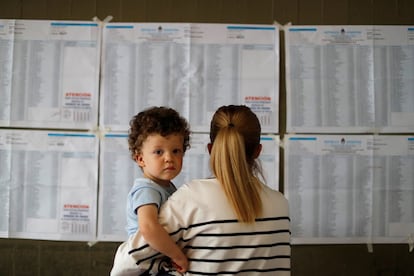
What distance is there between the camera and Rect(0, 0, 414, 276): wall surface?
1.60 meters

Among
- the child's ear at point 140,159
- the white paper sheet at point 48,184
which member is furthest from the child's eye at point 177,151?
the white paper sheet at point 48,184

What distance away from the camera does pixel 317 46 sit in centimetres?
162

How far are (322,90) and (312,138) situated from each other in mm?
228

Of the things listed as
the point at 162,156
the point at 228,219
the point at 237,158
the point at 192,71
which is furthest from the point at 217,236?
the point at 192,71

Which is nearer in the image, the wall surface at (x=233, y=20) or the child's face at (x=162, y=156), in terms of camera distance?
the child's face at (x=162, y=156)

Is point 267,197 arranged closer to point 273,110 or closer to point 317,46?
point 273,110

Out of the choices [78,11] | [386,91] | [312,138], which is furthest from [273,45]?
[78,11]

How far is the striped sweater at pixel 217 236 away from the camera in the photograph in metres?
0.81

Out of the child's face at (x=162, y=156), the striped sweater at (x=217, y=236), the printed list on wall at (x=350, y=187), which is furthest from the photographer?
the printed list on wall at (x=350, y=187)

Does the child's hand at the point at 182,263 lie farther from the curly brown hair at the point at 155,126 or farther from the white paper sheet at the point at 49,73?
the white paper sheet at the point at 49,73

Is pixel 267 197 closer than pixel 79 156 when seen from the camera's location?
Yes

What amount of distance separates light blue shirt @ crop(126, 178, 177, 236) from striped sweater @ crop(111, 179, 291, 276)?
62mm

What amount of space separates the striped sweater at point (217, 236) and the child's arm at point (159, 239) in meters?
0.02

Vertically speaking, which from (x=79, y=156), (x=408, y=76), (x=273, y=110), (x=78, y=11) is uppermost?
(x=78, y=11)
